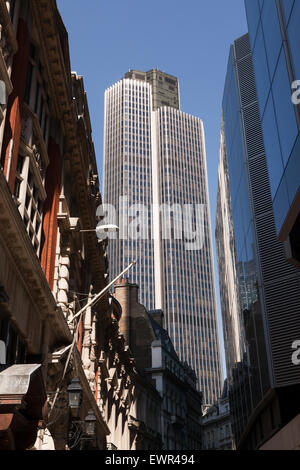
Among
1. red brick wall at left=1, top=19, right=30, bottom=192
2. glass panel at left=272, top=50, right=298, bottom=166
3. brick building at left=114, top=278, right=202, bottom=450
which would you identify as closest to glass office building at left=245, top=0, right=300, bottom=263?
glass panel at left=272, top=50, right=298, bottom=166

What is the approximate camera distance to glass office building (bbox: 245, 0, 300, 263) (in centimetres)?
2277

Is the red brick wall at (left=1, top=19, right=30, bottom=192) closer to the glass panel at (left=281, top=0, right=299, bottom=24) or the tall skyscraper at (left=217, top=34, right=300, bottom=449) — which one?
the glass panel at (left=281, top=0, right=299, bottom=24)

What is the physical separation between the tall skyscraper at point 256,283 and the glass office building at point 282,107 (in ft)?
43.8

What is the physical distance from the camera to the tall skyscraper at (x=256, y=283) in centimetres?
3625

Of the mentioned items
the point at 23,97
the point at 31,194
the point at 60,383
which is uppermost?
the point at 23,97

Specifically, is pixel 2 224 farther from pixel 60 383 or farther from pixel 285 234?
pixel 285 234

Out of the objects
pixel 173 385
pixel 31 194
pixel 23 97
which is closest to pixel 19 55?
pixel 23 97

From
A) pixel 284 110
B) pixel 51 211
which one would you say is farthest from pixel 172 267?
pixel 51 211

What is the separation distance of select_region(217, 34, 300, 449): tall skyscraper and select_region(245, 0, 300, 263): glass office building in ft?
43.8

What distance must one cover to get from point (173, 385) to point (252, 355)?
43861 millimetres

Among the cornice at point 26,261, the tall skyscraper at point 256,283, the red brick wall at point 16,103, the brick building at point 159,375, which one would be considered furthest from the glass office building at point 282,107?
the brick building at point 159,375

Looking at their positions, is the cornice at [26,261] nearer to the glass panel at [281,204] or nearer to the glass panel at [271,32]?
the glass panel at [281,204]

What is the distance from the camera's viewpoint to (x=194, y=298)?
18188 cm

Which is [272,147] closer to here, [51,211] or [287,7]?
[287,7]
